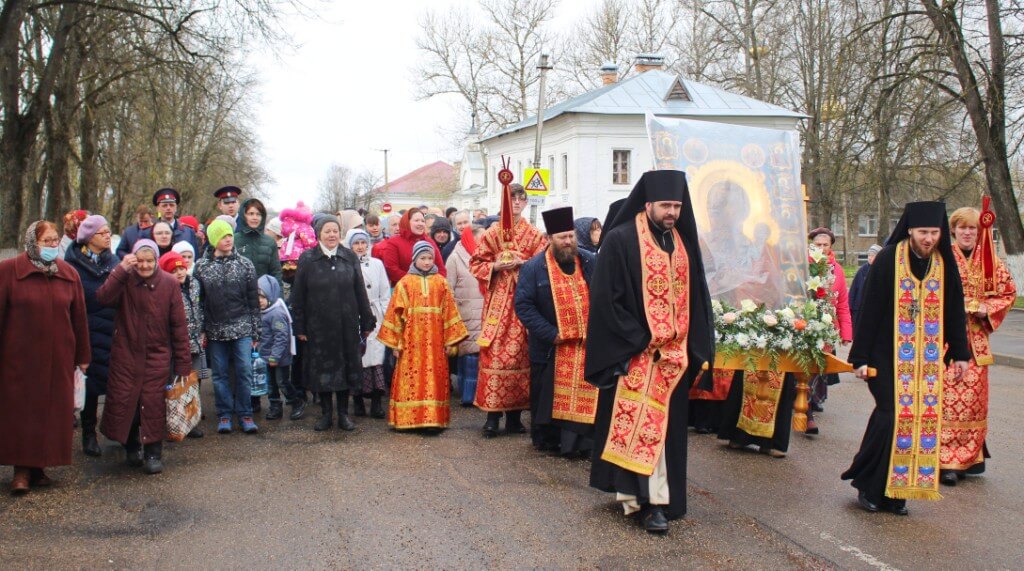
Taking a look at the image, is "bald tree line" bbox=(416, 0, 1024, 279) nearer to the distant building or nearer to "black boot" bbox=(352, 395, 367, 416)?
"black boot" bbox=(352, 395, 367, 416)

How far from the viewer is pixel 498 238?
841 cm

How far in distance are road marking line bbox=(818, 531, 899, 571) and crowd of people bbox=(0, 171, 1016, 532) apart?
2.30 ft

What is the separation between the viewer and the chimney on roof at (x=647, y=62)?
45.8m

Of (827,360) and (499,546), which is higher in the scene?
(827,360)

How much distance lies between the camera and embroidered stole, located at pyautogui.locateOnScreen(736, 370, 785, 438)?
293 inches

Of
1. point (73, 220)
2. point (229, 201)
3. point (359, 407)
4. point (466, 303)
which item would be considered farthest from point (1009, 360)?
point (73, 220)

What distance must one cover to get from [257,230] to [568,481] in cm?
470

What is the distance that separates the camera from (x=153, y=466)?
6828 mm

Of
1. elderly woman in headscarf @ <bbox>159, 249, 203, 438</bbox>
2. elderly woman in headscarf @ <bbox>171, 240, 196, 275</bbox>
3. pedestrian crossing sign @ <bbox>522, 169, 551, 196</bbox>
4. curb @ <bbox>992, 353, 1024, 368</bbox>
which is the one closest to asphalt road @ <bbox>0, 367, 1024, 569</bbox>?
elderly woman in headscarf @ <bbox>159, 249, 203, 438</bbox>

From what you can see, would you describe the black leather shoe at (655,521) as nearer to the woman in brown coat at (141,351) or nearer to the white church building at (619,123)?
the woman in brown coat at (141,351)

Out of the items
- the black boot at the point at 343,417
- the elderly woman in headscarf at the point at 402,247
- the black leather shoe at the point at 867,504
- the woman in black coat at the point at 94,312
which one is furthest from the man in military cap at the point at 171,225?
the black leather shoe at the point at 867,504

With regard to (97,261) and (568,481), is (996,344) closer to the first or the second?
(568,481)

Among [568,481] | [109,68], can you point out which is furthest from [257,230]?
[109,68]

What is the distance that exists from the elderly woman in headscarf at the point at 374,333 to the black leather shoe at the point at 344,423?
1.27 ft
